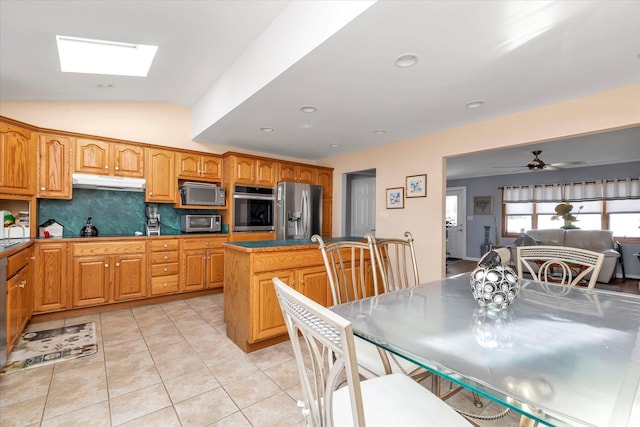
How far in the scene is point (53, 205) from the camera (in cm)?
343

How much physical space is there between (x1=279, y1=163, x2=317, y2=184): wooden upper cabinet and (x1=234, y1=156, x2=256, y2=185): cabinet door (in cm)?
51

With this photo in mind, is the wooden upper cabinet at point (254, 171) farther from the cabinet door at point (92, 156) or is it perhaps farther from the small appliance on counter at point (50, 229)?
the small appliance on counter at point (50, 229)

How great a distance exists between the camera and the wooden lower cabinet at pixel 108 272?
318 centimetres

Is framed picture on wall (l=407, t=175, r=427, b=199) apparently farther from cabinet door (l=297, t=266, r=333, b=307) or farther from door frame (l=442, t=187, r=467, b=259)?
door frame (l=442, t=187, r=467, b=259)

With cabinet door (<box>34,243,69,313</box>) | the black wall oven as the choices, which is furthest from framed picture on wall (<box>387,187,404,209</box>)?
cabinet door (<box>34,243,69,313</box>)

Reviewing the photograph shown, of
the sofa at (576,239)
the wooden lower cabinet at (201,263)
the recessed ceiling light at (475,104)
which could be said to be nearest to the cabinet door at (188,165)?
the wooden lower cabinet at (201,263)

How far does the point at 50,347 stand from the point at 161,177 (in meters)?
2.16

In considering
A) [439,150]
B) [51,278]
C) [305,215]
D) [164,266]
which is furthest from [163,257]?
[439,150]

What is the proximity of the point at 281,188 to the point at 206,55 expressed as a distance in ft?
7.10

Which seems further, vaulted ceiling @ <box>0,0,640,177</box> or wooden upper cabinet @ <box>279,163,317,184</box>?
wooden upper cabinet @ <box>279,163,317,184</box>

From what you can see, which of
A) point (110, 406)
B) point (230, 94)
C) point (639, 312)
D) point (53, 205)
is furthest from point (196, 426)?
point (53, 205)

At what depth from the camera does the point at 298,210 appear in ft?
15.5

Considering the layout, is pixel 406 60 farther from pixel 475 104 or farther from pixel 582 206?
pixel 582 206

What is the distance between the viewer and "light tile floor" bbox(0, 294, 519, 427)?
5.38 ft
